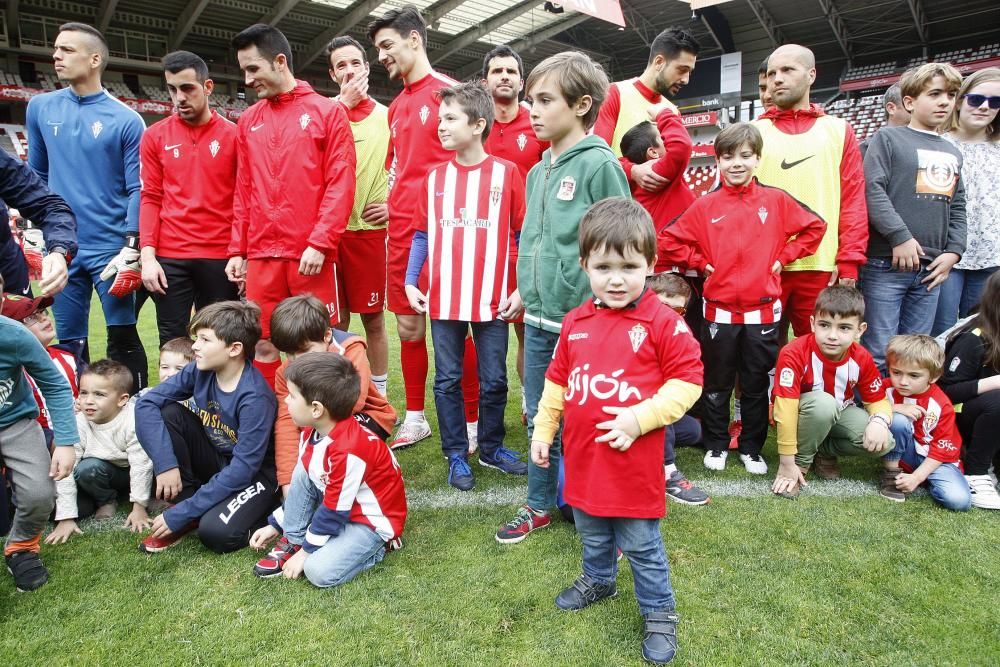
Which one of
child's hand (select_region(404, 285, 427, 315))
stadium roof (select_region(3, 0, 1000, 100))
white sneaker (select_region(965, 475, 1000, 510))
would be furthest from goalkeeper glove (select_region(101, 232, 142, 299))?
stadium roof (select_region(3, 0, 1000, 100))

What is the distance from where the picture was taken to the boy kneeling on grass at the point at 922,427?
10.0 feet

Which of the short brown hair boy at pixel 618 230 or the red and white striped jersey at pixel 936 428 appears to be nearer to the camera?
the short brown hair boy at pixel 618 230

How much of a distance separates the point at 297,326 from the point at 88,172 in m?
2.01

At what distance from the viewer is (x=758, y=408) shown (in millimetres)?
3443

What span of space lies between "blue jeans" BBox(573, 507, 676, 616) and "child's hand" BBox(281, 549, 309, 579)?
3.69 feet

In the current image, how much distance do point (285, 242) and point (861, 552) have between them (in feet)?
9.99

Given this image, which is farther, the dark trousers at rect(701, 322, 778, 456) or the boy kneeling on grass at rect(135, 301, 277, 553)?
the dark trousers at rect(701, 322, 778, 456)

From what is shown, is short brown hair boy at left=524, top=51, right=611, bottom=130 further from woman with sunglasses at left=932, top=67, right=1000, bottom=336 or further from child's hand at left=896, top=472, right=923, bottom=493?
woman with sunglasses at left=932, top=67, right=1000, bottom=336

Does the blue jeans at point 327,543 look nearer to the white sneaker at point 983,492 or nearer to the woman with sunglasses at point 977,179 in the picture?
the white sneaker at point 983,492

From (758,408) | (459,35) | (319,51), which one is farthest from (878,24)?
(758,408)

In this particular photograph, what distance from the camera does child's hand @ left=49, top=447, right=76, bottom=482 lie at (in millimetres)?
2395

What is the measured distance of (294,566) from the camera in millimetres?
2492

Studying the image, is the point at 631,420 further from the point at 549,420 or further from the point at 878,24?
the point at 878,24

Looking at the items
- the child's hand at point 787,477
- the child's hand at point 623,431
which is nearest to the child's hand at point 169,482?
the child's hand at point 623,431
